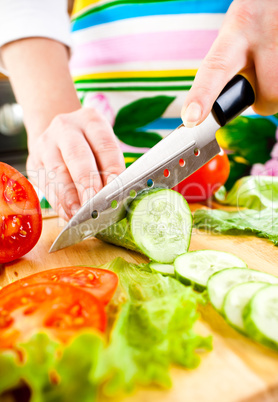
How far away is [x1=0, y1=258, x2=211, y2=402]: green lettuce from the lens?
84cm

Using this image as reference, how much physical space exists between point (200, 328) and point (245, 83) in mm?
1148

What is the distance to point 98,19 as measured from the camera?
8.55 ft

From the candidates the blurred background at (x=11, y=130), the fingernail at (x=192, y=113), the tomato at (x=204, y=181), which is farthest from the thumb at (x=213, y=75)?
the blurred background at (x=11, y=130)

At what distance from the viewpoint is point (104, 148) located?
193 centimetres

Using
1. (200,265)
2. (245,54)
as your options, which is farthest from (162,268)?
(245,54)

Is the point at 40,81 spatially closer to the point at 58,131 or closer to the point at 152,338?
the point at 58,131

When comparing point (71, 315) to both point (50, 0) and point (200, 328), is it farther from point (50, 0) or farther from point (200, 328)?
point (50, 0)

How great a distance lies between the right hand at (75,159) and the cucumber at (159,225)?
0.25 metres

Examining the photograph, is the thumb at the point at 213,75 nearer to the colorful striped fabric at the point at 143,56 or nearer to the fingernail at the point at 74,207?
the fingernail at the point at 74,207

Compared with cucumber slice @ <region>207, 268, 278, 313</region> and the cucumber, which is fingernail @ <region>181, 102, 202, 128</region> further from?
cucumber slice @ <region>207, 268, 278, 313</region>

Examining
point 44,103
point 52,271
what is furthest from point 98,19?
point 52,271

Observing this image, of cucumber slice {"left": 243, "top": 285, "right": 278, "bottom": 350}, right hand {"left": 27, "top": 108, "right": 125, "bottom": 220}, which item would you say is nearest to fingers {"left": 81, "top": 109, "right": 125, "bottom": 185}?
right hand {"left": 27, "top": 108, "right": 125, "bottom": 220}

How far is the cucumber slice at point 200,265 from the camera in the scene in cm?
139

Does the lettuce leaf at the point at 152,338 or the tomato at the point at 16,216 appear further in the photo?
the tomato at the point at 16,216
